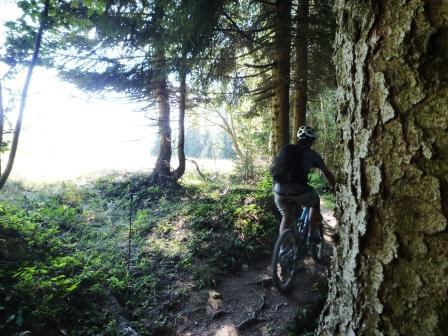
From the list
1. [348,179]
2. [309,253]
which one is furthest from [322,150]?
[348,179]

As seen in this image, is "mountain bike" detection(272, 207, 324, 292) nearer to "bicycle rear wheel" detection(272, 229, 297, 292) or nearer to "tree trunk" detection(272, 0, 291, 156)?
"bicycle rear wheel" detection(272, 229, 297, 292)

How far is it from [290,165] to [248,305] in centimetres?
249

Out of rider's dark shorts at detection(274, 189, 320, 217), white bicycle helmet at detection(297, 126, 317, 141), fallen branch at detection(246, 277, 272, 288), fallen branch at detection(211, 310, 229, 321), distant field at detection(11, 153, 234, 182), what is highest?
white bicycle helmet at detection(297, 126, 317, 141)

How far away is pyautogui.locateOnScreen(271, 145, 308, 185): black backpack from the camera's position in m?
4.96

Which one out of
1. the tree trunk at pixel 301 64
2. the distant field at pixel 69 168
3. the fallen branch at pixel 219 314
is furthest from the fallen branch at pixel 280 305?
the distant field at pixel 69 168

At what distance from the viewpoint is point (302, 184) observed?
5180 millimetres

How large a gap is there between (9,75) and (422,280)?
5.28m

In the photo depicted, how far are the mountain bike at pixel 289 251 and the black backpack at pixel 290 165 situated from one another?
89 centimetres

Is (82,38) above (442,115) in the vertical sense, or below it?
above

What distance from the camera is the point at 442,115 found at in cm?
92

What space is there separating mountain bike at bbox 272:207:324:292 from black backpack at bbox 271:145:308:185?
890 mm

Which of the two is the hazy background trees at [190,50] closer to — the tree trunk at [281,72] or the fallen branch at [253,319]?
the tree trunk at [281,72]

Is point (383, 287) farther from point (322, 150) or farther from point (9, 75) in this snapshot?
point (322, 150)

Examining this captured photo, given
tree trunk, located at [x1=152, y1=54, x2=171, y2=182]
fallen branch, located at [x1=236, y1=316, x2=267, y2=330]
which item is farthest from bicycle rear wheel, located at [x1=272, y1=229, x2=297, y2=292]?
tree trunk, located at [x1=152, y1=54, x2=171, y2=182]
